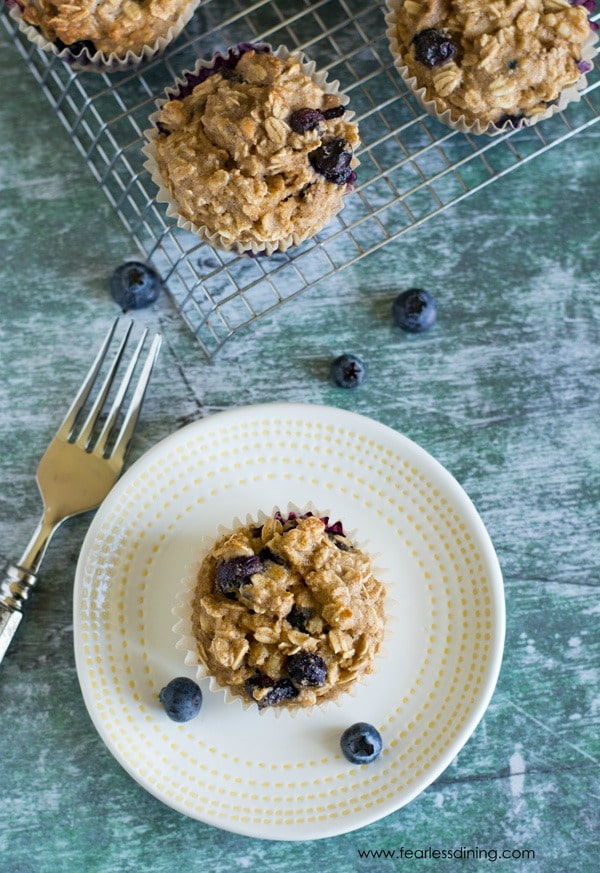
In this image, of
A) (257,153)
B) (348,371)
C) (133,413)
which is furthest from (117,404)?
(257,153)

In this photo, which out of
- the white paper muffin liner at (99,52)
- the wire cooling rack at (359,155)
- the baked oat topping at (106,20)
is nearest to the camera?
the baked oat topping at (106,20)

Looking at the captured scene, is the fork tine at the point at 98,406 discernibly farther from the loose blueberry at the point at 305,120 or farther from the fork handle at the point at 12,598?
the loose blueberry at the point at 305,120

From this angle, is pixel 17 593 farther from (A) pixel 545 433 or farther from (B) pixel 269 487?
(A) pixel 545 433

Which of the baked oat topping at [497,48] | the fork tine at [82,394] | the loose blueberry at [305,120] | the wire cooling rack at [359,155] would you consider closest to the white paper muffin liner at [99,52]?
the wire cooling rack at [359,155]

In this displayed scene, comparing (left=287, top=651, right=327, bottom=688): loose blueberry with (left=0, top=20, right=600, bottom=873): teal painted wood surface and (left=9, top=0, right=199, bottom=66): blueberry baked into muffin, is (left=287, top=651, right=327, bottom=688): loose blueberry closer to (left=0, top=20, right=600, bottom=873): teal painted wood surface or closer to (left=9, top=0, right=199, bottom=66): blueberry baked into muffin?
(left=0, top=20, right=600, bottom=873): teal painted wood surface

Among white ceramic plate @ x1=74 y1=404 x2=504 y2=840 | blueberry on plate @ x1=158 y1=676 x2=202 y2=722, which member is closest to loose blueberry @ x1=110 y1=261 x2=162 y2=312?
white ceramic plate @ x1=74 y1=404 x2=504 y2=840

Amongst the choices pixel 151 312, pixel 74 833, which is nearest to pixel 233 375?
pixel 151 312

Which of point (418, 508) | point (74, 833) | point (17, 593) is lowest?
point (74, 833)
